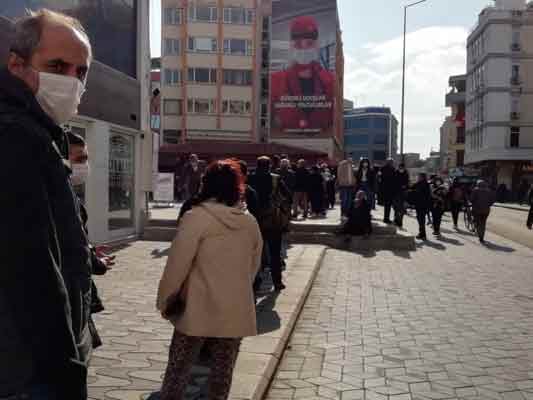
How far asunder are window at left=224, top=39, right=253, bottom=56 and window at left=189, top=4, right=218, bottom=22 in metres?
2.58

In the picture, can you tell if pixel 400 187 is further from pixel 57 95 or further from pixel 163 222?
pixel 57 95

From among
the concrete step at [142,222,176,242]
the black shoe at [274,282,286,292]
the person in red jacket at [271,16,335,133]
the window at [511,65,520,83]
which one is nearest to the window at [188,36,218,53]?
the person in red jacket at [271,16,335,133]

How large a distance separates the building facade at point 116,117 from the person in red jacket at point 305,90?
44728 mm

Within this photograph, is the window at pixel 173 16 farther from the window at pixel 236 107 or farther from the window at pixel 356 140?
the window at pixel 356 140

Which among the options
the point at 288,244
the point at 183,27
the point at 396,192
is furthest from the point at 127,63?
the point at 183,27

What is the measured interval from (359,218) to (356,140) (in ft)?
392

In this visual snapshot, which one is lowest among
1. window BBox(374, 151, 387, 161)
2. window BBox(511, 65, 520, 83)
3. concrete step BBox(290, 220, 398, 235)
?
concrete step BBox(290, 220, 398, 235)

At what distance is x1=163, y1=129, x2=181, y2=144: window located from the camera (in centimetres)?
5744

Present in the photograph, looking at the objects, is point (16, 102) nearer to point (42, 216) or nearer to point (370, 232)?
point (42, 216)

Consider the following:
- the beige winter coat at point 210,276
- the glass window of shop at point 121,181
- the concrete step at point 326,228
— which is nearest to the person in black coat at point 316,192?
the concrete step at point 326,228

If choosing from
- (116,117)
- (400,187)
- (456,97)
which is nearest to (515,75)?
(456,97)

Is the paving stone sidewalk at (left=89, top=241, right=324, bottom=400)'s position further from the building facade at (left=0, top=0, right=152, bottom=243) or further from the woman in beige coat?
the building facade at (left=0, top=0, right=152, bottom=243)

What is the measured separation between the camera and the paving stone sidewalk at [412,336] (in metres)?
4.39

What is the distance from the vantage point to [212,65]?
56.6 meters
